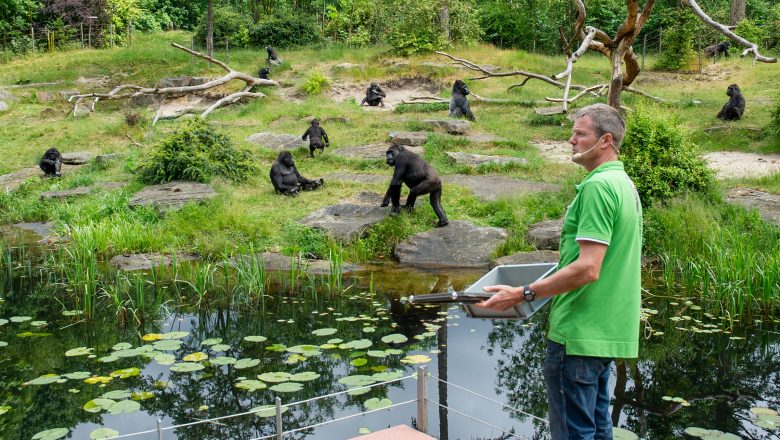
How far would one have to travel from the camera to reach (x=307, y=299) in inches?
359

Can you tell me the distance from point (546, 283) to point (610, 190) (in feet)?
1.74

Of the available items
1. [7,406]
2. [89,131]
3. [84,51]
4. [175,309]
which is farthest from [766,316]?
[84,51]

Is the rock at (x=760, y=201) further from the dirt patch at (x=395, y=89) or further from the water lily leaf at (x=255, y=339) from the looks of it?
the dirt patch at (x=395, y=89)

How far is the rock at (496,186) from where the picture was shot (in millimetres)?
13141

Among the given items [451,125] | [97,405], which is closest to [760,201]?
[451,125]

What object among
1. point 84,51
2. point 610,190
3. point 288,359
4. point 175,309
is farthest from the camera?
point 84,51

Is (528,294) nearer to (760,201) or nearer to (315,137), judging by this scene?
(760,201)

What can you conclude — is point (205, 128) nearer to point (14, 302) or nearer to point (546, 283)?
point (14, 302)

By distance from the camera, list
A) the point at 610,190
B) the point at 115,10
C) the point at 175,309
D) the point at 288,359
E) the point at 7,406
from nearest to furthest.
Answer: the point at 610,190 < the point at 7,406 < the point at 288,359 < the point at 175,309 < the point at 115,10

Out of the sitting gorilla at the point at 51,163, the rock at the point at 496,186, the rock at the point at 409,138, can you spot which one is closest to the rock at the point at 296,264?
the rock at the point at 496,186

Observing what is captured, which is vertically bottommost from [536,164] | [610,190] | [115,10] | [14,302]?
[14,302]

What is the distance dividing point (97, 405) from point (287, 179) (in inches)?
330

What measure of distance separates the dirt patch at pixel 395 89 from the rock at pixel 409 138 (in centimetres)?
756

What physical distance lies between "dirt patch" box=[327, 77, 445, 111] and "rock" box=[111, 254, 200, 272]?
15.2m
